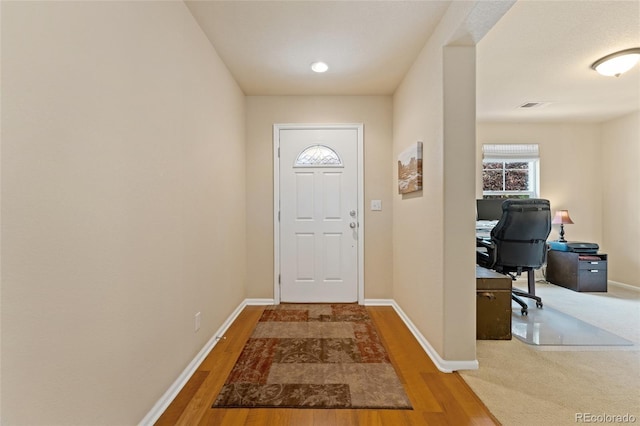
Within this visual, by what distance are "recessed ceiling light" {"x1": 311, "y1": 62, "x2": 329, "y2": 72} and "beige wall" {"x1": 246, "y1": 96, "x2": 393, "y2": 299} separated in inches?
25.9

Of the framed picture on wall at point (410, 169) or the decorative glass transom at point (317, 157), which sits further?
the decorative glass transom at point (317, 157)

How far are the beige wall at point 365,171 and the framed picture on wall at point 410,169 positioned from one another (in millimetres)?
426

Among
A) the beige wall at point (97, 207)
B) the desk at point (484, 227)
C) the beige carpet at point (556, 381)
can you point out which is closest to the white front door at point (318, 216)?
the beige wall at point (97, 207)

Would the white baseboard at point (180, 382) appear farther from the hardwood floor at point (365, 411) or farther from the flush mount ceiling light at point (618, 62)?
the flush mount ceiling light at point (618, 62)

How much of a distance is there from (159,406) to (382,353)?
1.51 metres

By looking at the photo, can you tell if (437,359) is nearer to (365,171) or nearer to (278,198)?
(365,171)

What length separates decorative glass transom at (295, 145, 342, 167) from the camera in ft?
11.2

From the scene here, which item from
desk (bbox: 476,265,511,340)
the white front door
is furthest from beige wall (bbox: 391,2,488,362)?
the white front door

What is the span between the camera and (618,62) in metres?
2.57

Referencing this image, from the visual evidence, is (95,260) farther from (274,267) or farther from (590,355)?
(590,355)

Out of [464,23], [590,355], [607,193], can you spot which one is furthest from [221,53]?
[607,193]

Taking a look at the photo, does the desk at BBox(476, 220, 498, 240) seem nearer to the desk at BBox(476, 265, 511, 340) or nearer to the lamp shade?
the lamp shade

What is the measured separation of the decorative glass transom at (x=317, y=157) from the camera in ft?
11.2

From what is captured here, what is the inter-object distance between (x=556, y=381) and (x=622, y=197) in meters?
3.98
